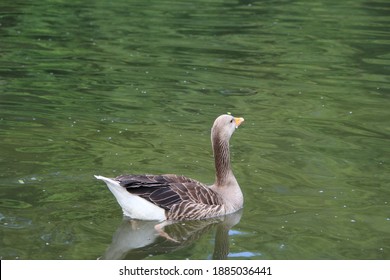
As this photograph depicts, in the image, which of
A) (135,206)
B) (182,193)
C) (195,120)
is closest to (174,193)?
(182,193)

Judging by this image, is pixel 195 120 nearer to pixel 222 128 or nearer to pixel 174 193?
pixel 222 128

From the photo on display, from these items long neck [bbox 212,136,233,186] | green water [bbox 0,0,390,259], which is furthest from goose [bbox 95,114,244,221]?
green water [bbox 0,0,390,259]

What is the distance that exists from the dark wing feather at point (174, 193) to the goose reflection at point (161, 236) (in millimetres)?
159

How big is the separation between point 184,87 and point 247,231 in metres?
6.99

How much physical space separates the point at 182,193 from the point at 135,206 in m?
0.66

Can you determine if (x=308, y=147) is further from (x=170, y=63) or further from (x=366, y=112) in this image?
(x=170, y=63)

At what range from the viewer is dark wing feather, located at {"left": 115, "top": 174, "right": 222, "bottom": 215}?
33.8 feet

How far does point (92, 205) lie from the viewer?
1070 centimetres

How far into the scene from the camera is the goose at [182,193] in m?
10.2

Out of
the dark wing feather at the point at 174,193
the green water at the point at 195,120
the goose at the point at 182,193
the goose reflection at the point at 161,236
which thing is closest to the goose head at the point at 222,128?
the goose at the point at 182,193

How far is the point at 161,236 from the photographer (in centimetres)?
1021

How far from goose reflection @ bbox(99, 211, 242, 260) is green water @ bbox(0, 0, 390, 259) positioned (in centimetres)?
4

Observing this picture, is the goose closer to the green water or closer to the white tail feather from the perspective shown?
the white tail feather

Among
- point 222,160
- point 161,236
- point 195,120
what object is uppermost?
point 222,160
